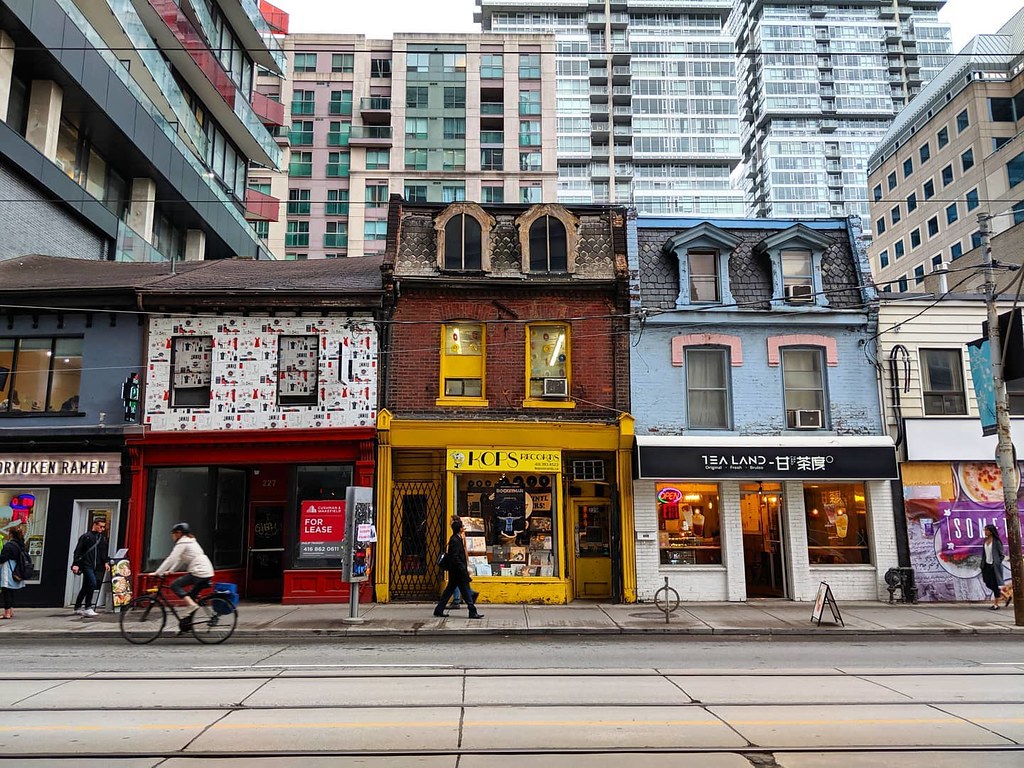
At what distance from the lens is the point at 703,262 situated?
18.4m

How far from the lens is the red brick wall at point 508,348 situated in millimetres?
17344

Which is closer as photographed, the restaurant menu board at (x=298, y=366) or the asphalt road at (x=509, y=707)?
the asphalt road at (x=509, y=707)

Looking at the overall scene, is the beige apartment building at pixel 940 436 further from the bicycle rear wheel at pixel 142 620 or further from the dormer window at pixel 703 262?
the bicycle rear wheel at pixel 142 620

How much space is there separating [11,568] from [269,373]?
6.22m

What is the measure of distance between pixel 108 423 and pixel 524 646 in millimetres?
11070

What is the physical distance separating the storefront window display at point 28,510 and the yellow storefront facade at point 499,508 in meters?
7.42

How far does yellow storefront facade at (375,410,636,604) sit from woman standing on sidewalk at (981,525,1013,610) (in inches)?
295

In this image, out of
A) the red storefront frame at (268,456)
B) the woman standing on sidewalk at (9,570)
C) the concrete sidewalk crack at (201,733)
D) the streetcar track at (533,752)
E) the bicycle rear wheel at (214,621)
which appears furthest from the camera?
the red storefront frame at (268,456)

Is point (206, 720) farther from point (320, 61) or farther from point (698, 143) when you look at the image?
point (698, 143)

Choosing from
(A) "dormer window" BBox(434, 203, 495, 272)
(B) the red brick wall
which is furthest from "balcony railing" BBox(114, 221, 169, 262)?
(A) "dormer window" BBox(434, 203, 495, 272)

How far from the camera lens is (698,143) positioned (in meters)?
103

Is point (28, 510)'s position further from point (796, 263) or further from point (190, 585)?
point (796, 263)

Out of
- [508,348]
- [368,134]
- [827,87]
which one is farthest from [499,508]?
[827,87]

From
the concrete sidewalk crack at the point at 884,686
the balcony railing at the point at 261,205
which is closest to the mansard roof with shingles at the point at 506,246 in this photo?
the concrete sidewalk crack at the point at 884,686
